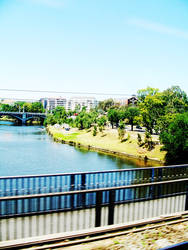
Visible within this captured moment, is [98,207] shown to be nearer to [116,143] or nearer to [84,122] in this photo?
[116,143]

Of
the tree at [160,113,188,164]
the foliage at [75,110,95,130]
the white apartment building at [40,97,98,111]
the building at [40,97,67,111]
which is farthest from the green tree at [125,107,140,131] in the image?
the building at [40,97,67,111]

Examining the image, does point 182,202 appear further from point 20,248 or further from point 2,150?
point 2,150

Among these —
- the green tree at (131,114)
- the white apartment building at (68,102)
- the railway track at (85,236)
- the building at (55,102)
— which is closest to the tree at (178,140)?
the railway track at (85,236)

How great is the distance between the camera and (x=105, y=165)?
26906 millimetres

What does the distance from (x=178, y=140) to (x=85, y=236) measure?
78.0ft

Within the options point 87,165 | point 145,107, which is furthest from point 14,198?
point 145,107

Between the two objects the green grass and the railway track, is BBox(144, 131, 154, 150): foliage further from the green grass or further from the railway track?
the railway track

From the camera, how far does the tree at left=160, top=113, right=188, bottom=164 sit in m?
26.1

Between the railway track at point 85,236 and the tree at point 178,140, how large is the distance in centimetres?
2184

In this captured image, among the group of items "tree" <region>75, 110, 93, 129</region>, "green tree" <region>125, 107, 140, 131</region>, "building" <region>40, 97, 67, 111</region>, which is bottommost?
"tree" <region>75, 110, 93, 129</region>

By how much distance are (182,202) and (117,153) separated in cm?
2907

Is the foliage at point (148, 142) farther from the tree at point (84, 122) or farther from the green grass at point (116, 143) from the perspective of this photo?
the tree at point (84, 122)

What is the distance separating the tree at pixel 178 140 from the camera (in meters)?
26.1

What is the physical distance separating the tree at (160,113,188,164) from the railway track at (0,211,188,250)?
2184 centimetres
